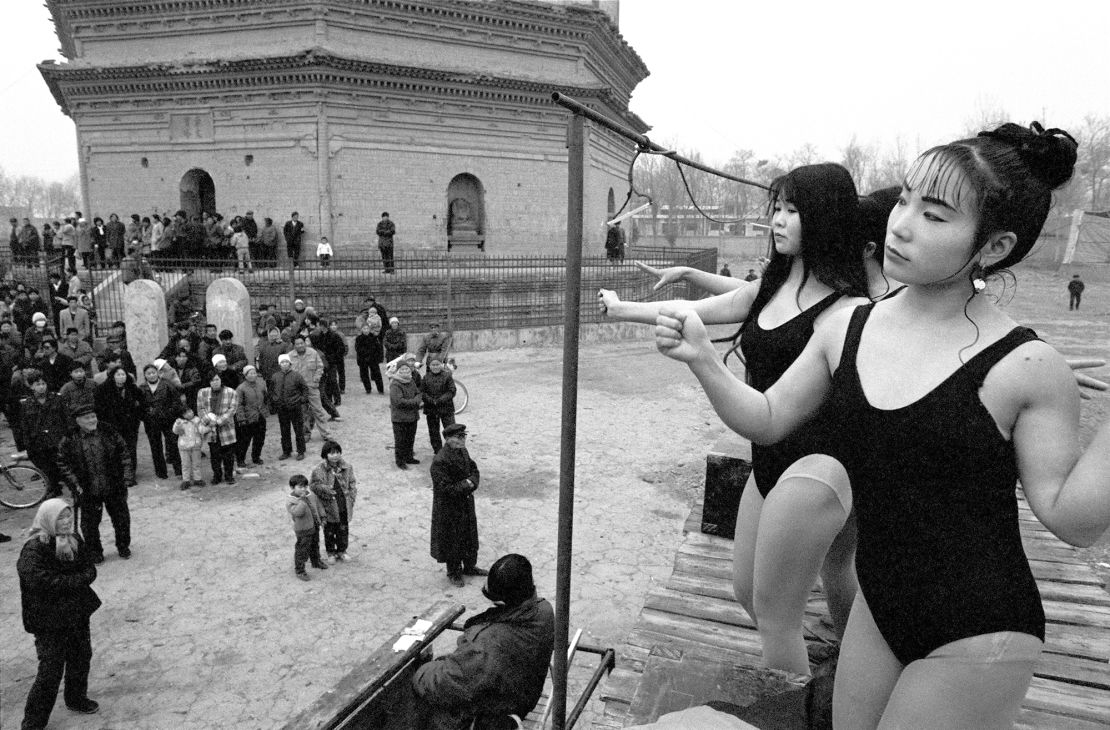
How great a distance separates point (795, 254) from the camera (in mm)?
2582

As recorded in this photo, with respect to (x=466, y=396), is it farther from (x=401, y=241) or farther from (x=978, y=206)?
(x=978, y=206)

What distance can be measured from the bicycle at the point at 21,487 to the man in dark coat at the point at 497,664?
6812 mm

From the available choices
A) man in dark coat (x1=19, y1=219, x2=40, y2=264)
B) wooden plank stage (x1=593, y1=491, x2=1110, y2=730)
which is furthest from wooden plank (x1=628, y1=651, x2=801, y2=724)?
man in dark coat (x1=19, y1=219, x2=40, y2=264)

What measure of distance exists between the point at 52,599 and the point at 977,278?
17.9 feet

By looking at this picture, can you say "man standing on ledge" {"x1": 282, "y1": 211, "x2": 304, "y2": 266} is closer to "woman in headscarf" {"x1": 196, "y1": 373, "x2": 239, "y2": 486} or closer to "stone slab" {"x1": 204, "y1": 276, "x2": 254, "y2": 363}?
"stone slab" {"x1": 204, "y1": 276, "x2": 254, "y2": 363}

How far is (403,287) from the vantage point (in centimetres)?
1717

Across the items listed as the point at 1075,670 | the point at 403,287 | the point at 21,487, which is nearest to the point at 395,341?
the point at 403,287

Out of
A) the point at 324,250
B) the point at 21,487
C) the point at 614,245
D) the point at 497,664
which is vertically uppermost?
the point at 614,245

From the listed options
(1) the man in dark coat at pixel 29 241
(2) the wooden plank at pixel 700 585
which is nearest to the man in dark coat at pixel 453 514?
(2) the wooden plank at pixel 700 585

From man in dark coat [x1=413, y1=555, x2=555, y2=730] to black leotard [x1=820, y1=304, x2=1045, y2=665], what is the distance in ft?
7.82

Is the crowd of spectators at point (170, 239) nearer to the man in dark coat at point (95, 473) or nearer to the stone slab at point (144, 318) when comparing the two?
the stone slab at point (144, 318)

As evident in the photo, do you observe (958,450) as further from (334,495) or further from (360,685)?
(334,495)

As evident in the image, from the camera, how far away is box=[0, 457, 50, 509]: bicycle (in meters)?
8.20

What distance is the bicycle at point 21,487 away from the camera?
8195 mm
